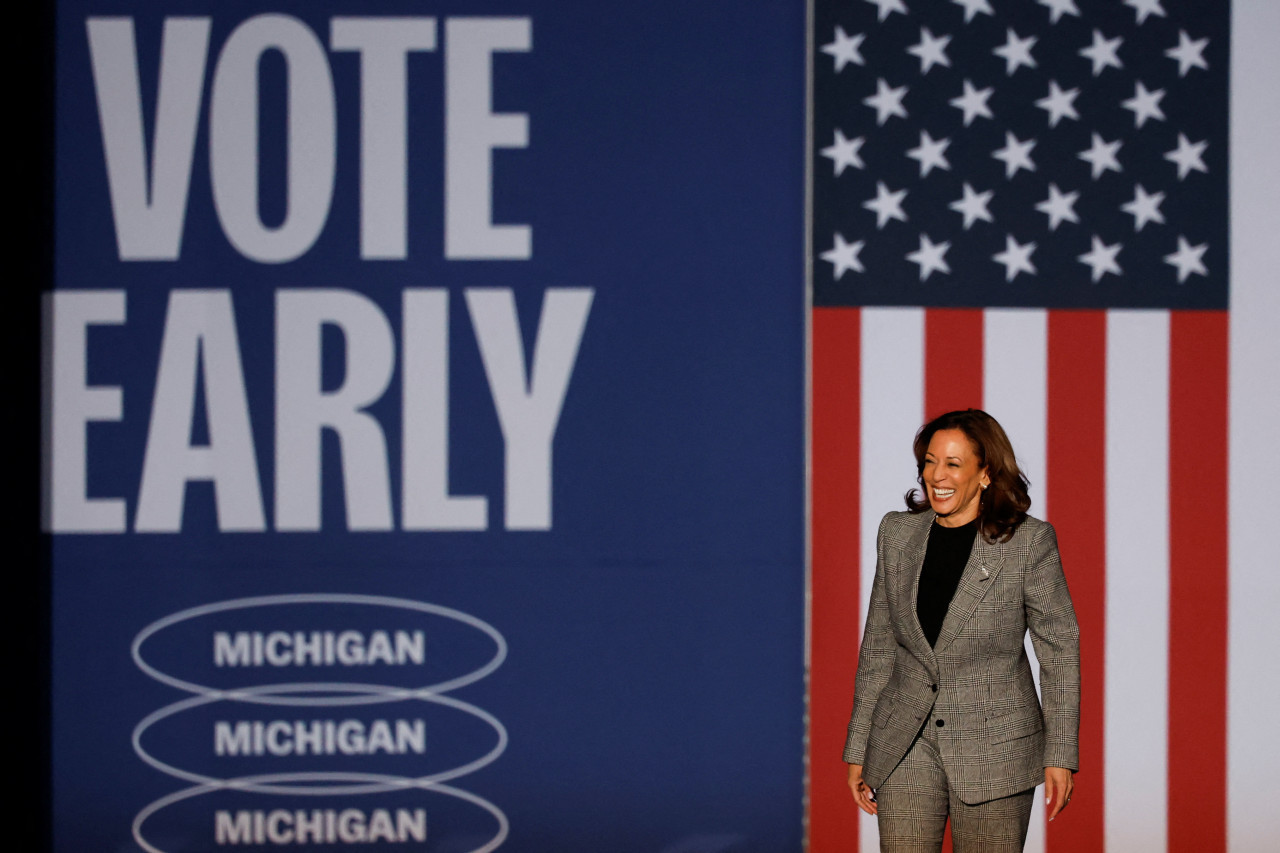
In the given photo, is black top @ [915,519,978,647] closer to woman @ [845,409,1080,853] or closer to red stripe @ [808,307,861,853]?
woman @ [845,409,1080,853]

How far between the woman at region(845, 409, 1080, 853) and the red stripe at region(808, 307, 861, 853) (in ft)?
3.31

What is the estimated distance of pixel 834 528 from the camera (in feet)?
9.93

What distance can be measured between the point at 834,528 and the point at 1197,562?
3.52ft

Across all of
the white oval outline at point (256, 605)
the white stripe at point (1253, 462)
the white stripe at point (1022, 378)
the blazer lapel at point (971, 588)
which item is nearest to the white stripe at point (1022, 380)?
the white stripe at point (1022, 378)

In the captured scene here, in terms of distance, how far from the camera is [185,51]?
3.01 m

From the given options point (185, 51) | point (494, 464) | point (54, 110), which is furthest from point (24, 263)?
point (494, 464)

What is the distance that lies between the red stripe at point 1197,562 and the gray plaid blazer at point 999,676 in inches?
52.3

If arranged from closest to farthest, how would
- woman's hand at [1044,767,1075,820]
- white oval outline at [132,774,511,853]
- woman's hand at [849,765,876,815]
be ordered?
woman's hand at [1044,767,1075,820]
woman's hand at [849,765,876,815]
white oval outline at [132,774,511,853]

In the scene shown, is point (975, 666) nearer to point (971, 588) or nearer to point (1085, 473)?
point (971, 588)

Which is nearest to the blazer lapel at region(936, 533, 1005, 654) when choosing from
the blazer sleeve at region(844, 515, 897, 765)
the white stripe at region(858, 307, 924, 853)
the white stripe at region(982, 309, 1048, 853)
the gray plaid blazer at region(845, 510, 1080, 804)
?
the gray plaid blazer at region(845, 510, 1080, 804)

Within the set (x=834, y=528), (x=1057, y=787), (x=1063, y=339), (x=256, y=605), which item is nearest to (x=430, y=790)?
(x=256, y=605)

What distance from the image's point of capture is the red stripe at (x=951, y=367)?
301 centimetres

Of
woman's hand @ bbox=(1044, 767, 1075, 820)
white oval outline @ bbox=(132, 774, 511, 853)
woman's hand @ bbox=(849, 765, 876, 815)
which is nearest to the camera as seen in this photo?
woman's hand @ bbox=(1044, 767, 1075, 820)

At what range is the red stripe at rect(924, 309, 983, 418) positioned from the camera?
3.01m
